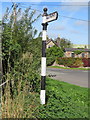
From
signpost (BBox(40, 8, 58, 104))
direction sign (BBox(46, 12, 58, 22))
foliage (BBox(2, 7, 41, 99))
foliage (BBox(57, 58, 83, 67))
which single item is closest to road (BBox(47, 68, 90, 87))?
foliage (BBox(2, 7, 41, 99))

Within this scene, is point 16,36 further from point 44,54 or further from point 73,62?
point 73,62

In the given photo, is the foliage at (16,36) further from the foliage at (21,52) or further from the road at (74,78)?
the road at (74,78)

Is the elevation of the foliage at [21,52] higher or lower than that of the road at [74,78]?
higher

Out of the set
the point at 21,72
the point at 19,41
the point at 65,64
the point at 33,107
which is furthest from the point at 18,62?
the point at 65,64

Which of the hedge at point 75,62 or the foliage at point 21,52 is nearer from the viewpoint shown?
the foliage at point 21,52

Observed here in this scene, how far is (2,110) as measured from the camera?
282 cm

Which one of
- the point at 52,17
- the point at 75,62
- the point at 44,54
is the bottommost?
the point at 75,62

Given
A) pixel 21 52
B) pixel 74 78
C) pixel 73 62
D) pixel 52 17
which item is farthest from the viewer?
pixel 73 62

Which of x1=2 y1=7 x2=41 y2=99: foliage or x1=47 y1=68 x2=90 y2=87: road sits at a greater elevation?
x1=2 y1=7 x2=41 y2=99: foliage

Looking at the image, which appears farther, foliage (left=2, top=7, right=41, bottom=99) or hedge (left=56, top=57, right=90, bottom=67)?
hedge (left=56, top=57, right=90, bottom=67)

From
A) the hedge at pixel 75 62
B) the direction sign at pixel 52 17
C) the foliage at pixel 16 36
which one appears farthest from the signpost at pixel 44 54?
the hedge at pixel 75 62

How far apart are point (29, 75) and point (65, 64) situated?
2512 cm

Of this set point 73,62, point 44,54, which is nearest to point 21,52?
point 44,54

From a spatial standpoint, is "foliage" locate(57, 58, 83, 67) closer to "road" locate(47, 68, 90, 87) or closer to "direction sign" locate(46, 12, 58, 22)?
"road" locate(47, 68, 90, 87)
